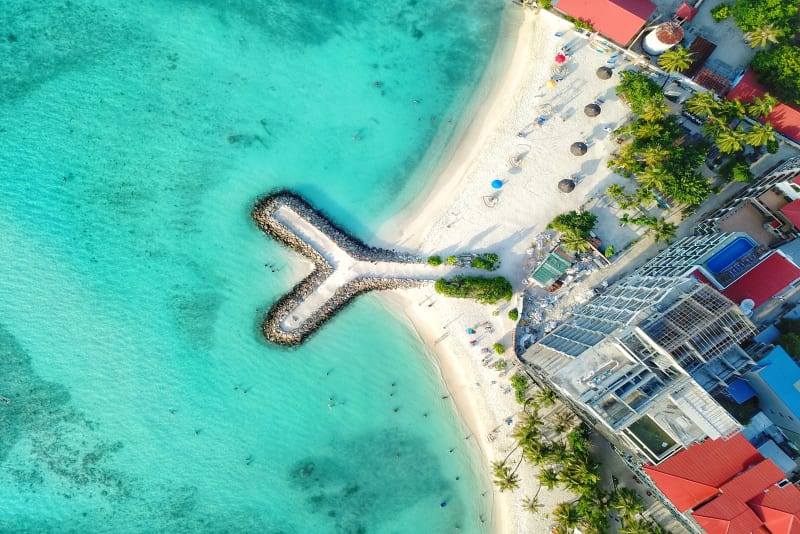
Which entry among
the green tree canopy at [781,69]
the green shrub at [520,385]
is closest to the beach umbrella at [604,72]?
the green tree canopy at [781,69]

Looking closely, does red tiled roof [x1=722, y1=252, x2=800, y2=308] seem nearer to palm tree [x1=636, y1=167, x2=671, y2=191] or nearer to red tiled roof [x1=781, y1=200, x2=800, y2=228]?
red tiled roof [x1=781, y1=200, x2=800, y2=228]

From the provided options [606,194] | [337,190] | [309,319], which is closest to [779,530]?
[606,194]

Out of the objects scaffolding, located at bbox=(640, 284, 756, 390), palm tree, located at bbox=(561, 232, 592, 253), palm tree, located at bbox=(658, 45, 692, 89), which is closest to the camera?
scaffolding, located at bbox=(640, 284, 756, 390)

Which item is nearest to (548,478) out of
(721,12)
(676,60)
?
(676,60)

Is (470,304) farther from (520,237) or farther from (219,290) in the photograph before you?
(219,290)

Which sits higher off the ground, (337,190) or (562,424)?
(337,190)

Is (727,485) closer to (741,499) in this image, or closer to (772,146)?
(741,499)

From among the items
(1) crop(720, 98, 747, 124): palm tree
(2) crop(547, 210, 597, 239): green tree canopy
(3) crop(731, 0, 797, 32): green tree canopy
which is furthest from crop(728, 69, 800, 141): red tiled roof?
(2) crop(547, 210, 597, 239): green tree canopy
